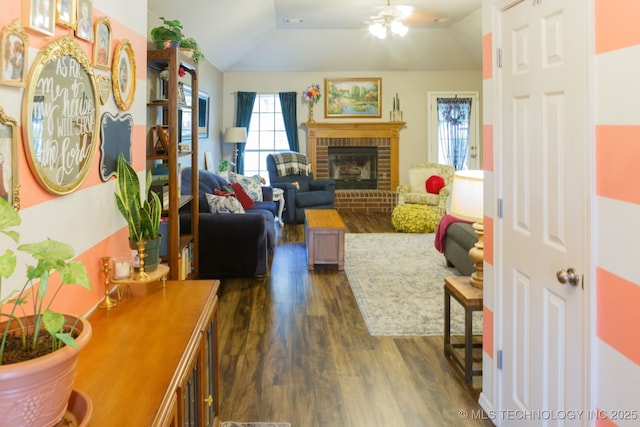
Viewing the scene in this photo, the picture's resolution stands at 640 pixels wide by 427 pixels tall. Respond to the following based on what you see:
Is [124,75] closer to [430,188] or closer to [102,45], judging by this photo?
[102,45]

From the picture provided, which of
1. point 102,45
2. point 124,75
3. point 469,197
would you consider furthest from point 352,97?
point 102,45

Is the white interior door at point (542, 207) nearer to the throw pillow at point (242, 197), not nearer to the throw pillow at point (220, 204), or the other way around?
the throw pillow at point (220, 204)

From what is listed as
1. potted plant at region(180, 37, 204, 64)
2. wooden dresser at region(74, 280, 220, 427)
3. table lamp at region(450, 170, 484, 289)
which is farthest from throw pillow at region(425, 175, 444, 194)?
wooden dresser at region(74, 280, 220, 427)

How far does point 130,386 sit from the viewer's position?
1256mm

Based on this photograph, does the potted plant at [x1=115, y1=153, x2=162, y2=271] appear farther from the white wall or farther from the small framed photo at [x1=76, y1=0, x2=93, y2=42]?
the white wall

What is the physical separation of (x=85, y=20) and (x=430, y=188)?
21.9ft

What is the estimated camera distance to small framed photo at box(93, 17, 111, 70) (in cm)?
178

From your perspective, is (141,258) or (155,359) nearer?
(155,359)

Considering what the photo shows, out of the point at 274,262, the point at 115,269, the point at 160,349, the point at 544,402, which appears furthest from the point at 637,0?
the point at 274,262

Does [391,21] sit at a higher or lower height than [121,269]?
higher

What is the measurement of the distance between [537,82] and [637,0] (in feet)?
1.93

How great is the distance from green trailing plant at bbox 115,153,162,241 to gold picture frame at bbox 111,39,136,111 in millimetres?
245

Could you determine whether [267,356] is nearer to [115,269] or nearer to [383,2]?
[115,269]

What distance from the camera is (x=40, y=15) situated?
1.34 meters
